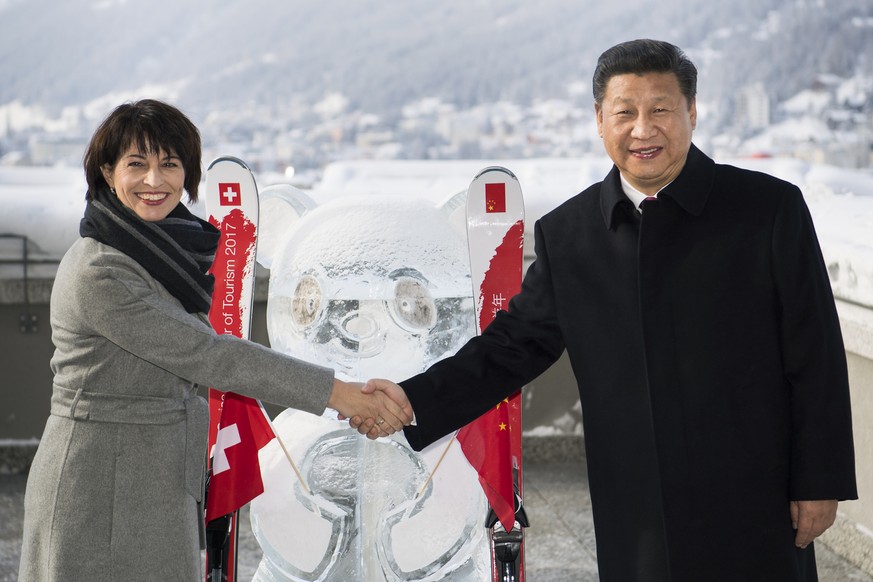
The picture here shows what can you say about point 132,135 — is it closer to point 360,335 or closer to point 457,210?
point 360,335

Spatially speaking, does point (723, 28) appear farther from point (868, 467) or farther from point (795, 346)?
point (795, 346)

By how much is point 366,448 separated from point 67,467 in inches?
29.1

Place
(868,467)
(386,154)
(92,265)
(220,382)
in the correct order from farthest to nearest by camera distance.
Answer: (386,154) < (868,467) < (220,382) < (92,265)

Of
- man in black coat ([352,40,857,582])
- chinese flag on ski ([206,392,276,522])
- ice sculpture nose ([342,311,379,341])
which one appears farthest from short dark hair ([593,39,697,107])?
chinese flag on ski ([206,392,276,522])

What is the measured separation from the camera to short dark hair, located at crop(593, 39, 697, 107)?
1.72m

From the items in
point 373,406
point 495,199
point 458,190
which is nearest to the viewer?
point 373,406

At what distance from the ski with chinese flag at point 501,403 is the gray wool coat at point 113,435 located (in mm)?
688

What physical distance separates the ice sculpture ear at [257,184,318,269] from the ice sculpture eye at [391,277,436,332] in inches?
15.1

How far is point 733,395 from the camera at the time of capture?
65.6 inches

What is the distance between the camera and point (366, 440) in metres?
2.21

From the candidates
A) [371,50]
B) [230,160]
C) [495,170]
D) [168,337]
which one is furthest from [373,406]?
[371,50]

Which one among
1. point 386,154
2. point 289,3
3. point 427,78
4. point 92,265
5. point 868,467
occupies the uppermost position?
point 289,3

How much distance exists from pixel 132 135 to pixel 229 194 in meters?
0.59

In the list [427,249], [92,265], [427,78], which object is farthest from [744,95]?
[92,265]
